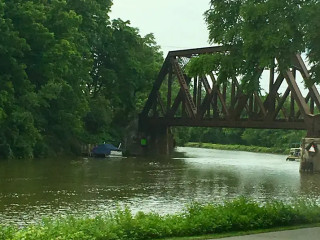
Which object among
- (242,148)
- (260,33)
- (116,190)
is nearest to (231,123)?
(116,190)

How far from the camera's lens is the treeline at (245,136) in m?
114

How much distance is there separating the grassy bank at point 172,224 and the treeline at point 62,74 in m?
37.6

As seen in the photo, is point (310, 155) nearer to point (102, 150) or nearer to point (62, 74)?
point (62, 74)

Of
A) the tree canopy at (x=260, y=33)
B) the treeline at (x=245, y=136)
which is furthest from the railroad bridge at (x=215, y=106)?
the tree canopy at (x=260, y=33)

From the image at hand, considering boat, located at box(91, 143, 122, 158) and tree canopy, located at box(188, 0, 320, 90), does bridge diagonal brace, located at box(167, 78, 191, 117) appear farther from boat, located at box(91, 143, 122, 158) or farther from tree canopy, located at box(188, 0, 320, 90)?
tree canopy, located at box(188, 0, 320, 90)

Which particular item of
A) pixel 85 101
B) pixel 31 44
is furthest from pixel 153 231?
pixel 85 101

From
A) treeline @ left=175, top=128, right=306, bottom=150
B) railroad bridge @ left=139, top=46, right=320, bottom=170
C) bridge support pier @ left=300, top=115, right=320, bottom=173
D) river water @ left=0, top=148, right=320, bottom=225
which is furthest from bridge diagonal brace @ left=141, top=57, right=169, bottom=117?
river water @ left=0, top=148, right=320, bottom=225

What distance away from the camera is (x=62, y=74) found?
2320 inches

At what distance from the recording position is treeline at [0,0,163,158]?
53844 millimetres

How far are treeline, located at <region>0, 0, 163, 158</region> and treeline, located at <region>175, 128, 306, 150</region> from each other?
27.4m

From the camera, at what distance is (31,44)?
185ft

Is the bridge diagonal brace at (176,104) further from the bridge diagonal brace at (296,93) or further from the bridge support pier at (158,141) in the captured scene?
the bridge diagonal brace at (296,93)

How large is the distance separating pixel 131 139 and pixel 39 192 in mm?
53297

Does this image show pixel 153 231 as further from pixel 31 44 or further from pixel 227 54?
pixel 31 44
